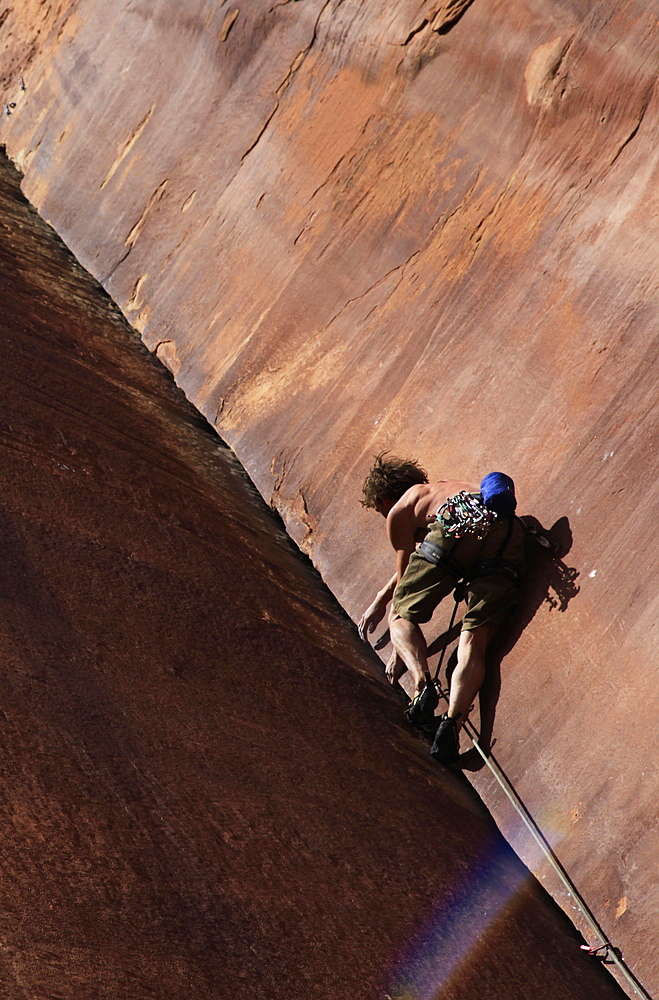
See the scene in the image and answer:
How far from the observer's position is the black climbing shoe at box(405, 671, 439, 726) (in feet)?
14.4

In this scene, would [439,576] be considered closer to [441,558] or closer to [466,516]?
[441,558]

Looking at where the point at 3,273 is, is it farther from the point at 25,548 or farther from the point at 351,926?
the point at 351,926

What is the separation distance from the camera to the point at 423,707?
14.4 ft

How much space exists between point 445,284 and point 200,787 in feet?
10.9

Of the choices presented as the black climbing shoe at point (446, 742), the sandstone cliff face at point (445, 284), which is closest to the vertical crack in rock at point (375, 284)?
the sandstone cliff face at point (445, 284)

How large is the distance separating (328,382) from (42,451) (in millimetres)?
2028

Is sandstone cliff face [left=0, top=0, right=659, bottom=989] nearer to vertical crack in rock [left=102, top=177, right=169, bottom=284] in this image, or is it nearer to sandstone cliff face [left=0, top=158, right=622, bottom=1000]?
vertical crack in rock [left=102, top=177, right=169, bottom=284]

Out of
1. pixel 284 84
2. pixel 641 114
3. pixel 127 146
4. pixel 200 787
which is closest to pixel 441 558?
pixel 200 787

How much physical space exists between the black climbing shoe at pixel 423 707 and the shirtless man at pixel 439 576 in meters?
0.07

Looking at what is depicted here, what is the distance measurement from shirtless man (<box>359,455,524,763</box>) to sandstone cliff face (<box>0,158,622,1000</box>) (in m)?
0.23

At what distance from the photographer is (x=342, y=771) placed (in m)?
3.70

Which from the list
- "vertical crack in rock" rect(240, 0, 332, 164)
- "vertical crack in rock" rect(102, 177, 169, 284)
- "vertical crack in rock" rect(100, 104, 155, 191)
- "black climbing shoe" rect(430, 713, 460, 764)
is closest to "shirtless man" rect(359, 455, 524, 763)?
"black climbing shoe" rect(430, 713, 460, 764)

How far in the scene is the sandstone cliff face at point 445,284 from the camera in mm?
4016

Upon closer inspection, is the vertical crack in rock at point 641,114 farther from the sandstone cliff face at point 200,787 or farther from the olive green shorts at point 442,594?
the sandstone cliff face at point 200,787
